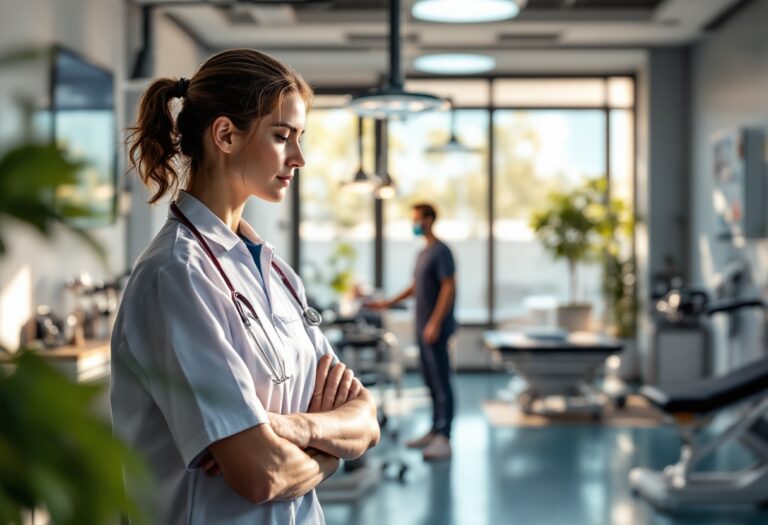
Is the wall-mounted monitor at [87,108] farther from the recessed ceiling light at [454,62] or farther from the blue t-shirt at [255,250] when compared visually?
the blue t-shirt at [255,250]

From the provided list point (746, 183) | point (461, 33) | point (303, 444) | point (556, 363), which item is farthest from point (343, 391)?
point (461, 33)

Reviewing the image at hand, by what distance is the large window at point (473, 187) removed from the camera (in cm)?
981

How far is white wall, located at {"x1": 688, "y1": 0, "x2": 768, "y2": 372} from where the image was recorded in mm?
6797

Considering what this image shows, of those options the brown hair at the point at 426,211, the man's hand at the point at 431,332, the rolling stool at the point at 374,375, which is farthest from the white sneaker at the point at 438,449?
the brown hair at the point at 426,211

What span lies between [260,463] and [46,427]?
36.2 inches

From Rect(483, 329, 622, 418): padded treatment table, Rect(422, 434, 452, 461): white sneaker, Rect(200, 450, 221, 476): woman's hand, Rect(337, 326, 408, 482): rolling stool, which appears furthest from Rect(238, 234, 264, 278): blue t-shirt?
Rect(483, 329, 622, 418): padded treatment table

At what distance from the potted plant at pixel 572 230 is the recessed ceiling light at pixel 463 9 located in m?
4.44

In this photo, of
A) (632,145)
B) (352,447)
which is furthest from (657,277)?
(352,447)

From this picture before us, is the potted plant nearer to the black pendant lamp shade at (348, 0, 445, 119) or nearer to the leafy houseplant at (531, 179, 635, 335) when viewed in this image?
the leafy houseplant at (531, 179, 635, 335)

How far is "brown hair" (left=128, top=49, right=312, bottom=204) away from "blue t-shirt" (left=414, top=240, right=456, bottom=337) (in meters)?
4.42

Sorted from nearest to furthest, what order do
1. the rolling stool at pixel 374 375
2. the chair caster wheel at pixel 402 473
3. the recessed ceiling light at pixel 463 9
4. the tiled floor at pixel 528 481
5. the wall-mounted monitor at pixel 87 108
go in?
the recessed ceiling light at pixel 463 9 → the tiled floor at pixel 528 481 → the wall-mounted monitor at pixel 87 108 → the rolling stool at pixel 374 375 → the chair caster wheel at pixel 402 473

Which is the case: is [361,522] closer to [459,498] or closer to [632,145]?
[459,498]

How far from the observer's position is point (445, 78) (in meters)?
9.74

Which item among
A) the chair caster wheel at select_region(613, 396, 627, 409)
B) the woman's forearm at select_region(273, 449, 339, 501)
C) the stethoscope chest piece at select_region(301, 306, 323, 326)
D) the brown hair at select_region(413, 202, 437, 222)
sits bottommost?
the chair caster wheel at select_region(613, 396, 627, 409)
